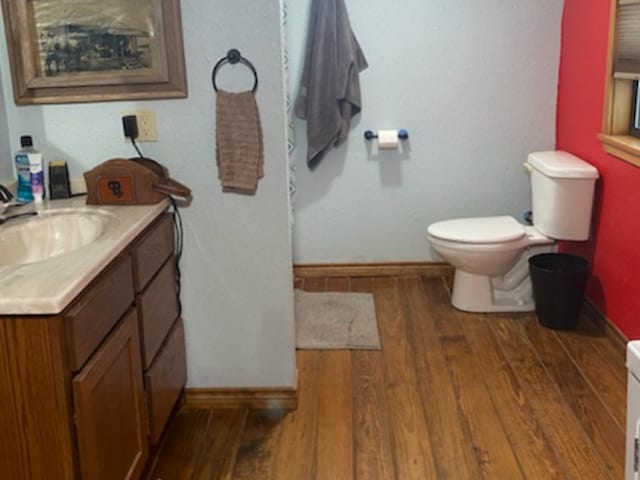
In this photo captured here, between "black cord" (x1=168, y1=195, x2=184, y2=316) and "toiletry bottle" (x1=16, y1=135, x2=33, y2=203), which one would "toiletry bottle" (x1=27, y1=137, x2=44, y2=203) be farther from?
"black cord" (x1=168, y1=195, x2=184, y2=316)

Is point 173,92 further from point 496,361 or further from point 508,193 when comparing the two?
point 508,193

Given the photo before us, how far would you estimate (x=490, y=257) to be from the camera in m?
3.62

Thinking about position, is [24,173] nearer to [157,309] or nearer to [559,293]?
[157,309]

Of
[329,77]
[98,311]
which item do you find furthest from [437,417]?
[329,77]

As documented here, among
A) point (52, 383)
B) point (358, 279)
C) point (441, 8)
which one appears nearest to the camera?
point (52, 383)

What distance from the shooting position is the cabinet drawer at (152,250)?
2213 millimetres

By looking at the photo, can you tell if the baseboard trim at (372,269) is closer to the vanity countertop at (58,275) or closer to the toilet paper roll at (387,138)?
the toilet paper roll at (387,138)

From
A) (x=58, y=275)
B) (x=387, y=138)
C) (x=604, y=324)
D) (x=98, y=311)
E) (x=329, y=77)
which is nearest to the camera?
(x=58, y=275)

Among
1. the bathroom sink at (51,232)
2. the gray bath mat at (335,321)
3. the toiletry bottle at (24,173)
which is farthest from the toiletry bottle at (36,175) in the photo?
the gray bath mat at (335,321)

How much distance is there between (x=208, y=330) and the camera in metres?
2.80

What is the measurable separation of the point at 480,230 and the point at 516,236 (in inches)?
→ 7.0

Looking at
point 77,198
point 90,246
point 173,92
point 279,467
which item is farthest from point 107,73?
point 279,467

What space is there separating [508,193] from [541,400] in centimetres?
158

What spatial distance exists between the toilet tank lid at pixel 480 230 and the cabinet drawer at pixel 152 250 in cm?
155
